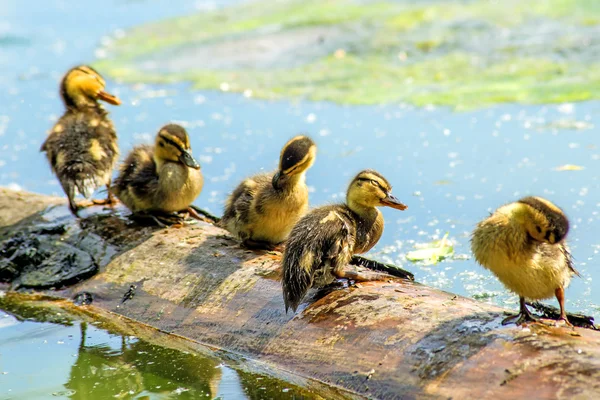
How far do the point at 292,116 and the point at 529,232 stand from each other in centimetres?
601

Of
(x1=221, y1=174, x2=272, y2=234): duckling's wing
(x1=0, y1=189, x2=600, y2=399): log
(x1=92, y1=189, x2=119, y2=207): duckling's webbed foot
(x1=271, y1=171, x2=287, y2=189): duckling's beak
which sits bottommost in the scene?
(x1=0, y1=189, x2=600, y2=399): log

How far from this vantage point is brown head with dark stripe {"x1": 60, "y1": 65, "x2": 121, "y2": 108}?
7.16 meters

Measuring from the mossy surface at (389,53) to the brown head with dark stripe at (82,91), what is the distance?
373 centimetres

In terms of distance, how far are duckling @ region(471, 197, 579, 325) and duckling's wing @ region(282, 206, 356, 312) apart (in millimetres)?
792

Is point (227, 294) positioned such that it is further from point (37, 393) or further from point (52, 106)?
point (52, 106)

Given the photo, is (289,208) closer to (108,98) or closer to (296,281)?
(296,281)

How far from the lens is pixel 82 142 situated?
6543 millimetres

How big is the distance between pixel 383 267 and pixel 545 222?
124 centimetres

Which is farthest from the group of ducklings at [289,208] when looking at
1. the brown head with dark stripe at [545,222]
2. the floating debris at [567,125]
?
the floating debris at [567,125]

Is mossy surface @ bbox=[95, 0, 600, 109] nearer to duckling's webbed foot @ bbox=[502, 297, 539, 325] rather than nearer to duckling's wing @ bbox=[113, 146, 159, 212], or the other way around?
duckling's wing @ bbox=[113, 146, 159, 212]

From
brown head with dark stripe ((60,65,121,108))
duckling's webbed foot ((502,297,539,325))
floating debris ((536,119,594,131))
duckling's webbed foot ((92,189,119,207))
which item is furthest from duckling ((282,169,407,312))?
floating debris ((536,119,594,131))

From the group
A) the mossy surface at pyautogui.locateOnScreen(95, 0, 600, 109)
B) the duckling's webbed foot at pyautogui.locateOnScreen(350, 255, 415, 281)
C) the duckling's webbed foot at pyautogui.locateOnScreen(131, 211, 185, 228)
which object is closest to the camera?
the duckling's webbed foot at pyautogui.locateOnScreen(350, 255, 415, 281)

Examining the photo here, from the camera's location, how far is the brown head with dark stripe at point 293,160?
213 inches

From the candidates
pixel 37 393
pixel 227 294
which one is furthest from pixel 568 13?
pixel 37 393
